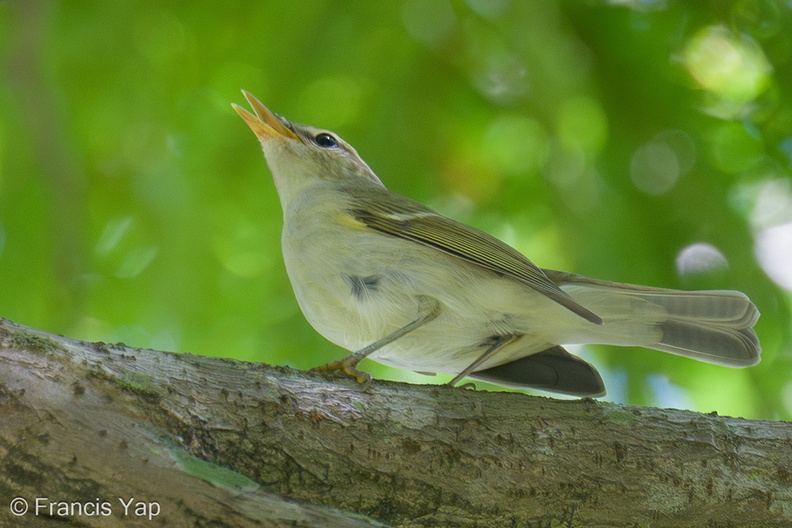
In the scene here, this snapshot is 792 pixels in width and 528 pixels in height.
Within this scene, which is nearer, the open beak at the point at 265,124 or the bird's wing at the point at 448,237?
the bird's wing at the point at 448,237

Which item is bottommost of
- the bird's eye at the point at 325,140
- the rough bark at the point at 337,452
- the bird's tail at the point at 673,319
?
the rough bark at the point at 337,452

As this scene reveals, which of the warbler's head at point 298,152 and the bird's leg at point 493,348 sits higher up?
the warbler's head at point 298,152

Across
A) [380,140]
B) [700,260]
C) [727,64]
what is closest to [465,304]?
[380,140]

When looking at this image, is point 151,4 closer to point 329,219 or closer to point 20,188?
point 20,188

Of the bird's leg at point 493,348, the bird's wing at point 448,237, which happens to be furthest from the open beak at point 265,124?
the bird's leg at point 493,348

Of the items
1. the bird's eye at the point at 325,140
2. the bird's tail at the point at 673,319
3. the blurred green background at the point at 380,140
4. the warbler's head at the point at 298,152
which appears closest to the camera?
the bird's tail at the point at 673,319

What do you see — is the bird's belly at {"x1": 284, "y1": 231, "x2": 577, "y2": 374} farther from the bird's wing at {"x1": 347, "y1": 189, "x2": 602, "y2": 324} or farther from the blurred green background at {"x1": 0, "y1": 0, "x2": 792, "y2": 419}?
the blurred green background at {"x1": 0, "y1": 0, "x2": 792, "y2": 419}

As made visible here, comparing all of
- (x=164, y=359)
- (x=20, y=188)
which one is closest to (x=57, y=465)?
(x=164, y=359)

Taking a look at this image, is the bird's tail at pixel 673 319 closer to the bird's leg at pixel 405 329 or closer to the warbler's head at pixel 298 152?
the bird's leg at pixel 405 329
